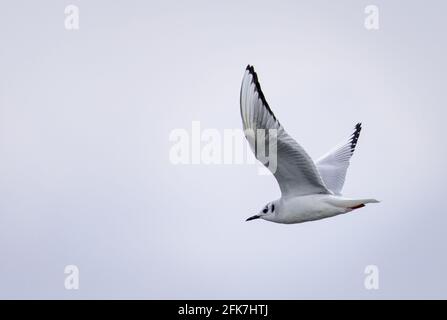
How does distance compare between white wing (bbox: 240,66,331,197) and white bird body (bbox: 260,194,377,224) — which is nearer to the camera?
white wing (bbox: 240,66,331,197)

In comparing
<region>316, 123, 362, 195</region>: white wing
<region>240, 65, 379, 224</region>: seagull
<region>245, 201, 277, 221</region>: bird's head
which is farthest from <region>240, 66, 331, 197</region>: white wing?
<region>316, 123, 362, 195</region>: white wing

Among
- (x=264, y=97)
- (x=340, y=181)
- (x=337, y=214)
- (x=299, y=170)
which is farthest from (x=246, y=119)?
(x=340, y=181)

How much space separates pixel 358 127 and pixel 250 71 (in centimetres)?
319

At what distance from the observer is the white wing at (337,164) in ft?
29.7

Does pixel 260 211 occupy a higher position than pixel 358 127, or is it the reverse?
pixel 358 127

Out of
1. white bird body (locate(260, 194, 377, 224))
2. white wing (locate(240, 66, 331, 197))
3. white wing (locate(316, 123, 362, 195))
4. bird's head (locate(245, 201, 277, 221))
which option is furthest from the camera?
white wing (locate(316, 123, 362, 195))

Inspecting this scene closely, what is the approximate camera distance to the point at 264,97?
7355 mm

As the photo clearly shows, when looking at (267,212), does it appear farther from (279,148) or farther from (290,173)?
(279,148)

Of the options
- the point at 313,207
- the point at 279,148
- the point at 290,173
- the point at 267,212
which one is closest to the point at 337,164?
the point at 267,212

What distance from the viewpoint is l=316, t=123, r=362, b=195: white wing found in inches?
356

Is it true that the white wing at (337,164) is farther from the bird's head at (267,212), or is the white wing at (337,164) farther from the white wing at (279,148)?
the white wing at (279,148)

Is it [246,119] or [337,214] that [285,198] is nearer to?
[337,214]

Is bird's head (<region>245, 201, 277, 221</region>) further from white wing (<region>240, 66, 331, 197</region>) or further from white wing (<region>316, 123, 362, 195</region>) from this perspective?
white wing (<region>316, 123, 362, 195</region>)

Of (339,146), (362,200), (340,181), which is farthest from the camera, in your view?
(339,146)
